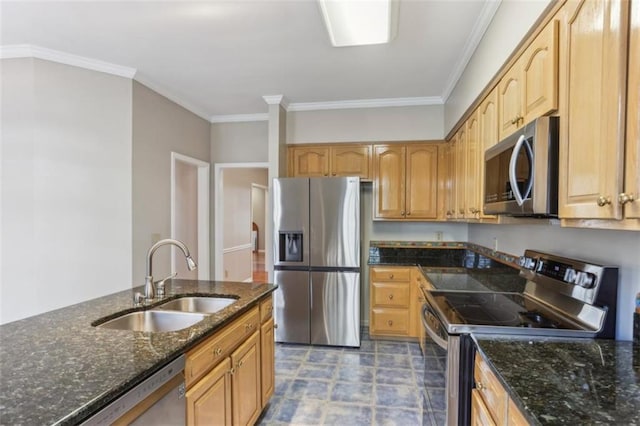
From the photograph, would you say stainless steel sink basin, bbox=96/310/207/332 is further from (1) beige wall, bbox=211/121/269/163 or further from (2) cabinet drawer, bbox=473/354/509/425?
(1) beige wall, bbox=211/121/269/163

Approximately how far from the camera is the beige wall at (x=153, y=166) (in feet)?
9.69

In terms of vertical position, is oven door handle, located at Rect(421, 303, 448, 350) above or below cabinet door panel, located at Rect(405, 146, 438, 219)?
below

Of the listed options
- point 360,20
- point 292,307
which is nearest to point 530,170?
point 360,20

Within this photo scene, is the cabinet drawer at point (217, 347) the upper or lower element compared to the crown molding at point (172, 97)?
lower

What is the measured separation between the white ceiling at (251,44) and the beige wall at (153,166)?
0.19 m

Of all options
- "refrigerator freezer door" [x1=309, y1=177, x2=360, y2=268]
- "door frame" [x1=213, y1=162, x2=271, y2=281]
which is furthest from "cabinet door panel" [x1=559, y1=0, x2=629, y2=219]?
"door frame" [x1=213, y1=162, x2=271, y2=281]

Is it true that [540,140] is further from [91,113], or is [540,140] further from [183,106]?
[183,106]

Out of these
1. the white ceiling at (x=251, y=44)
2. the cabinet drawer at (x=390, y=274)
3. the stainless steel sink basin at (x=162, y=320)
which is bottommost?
the cabinet drawer at (x=390, y=274)

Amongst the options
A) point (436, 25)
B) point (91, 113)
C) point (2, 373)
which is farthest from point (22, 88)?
point (436, 25)

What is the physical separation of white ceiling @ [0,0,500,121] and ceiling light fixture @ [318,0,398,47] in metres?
0.16

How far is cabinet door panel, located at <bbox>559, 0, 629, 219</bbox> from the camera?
915 millimetres

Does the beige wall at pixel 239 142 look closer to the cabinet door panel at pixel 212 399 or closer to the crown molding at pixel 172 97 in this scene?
the crown molding at pixel 172 97

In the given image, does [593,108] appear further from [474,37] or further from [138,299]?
[138,299]

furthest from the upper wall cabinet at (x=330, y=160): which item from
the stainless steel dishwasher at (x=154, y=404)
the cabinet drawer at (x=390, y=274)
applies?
the stainless steel dishwasher at (x=154, y=404)
